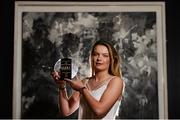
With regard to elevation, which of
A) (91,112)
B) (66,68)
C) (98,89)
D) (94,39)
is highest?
(94,39)

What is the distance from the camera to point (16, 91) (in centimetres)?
156

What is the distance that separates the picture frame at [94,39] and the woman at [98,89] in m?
0.04

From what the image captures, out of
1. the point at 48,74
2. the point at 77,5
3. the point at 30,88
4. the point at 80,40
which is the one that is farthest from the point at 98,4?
the point at 30,88

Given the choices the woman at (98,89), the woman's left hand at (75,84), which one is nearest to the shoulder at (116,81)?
the woman at (98,89)

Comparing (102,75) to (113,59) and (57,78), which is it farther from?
(57,78)

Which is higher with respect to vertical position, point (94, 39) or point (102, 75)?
point (94, 39)

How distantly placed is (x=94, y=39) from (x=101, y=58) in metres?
0.11

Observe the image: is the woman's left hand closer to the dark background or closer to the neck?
the neck

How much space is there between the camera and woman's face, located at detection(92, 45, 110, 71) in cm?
157

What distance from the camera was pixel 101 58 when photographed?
61.9 inches

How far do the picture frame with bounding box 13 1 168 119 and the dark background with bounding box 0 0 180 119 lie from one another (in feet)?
0.11

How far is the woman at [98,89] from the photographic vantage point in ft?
5.02
